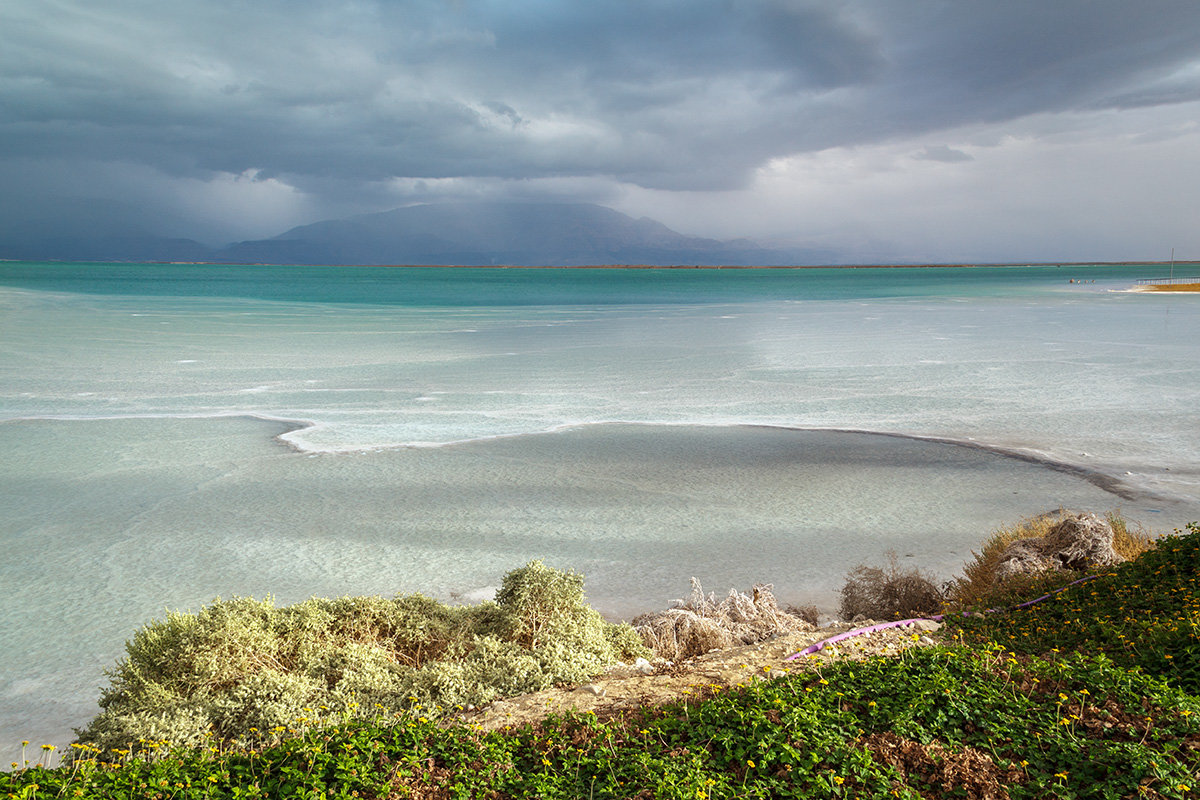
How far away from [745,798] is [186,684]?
313 centimetres

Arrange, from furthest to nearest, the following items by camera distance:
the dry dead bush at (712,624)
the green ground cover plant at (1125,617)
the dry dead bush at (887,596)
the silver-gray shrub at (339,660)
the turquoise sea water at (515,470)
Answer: the turquoise sea water at (515,470), the dry dead bush at (887,596), the dry dead bush at (712,624), the green ground cover plant at (1125,617), the silver-gray shrub at (339,660)

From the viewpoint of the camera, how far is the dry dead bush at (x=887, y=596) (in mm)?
6617

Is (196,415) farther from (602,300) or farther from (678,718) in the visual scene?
(602,300)

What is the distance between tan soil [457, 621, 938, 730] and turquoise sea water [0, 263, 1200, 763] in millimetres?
1646

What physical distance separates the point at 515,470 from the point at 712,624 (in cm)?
568

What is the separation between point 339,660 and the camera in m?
4.90

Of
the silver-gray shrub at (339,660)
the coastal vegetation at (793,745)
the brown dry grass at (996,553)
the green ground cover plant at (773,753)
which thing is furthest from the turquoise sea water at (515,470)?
the green ground cover plant at (773,753)

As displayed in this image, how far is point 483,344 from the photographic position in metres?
29.3

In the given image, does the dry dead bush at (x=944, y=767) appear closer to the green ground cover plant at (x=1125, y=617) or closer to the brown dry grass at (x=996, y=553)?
the green ground cover plant at (x=1125, y=617)

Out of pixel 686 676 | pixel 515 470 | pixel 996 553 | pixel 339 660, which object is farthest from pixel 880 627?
pixel 515 470

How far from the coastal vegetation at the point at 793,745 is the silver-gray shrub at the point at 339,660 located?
0.25ft

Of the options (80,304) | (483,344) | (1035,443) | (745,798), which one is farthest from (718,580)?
(80,304)

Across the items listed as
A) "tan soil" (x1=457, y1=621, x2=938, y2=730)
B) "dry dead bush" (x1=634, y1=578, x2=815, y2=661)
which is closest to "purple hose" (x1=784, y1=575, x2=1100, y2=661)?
"tan soil" (x1=457, y1=621, x2=938, y2=730)

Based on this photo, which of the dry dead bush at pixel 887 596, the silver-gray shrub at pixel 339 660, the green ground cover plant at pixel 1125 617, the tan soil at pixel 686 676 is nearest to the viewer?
the silver-gray shrub at pixel 339 660
